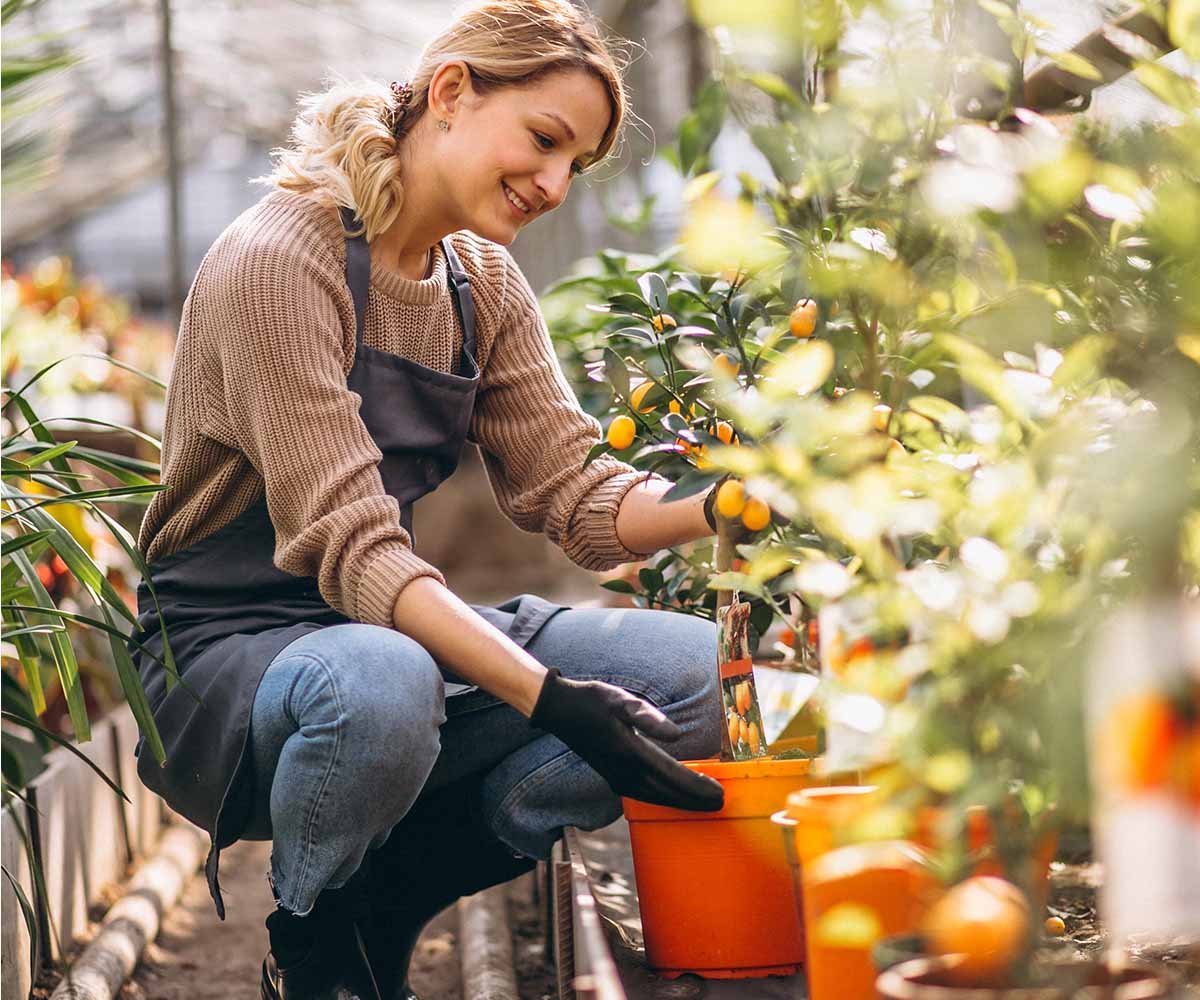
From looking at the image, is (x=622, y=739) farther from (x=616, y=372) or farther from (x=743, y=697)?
(x=616, y=372)

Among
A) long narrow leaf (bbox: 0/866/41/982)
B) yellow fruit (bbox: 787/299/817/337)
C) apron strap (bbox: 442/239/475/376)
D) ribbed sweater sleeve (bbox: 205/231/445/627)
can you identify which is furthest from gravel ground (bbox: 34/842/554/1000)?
yellow fruit (bbox: 787/299/817/337)

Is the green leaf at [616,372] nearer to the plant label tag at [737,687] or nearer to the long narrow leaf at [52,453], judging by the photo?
the plant label tag at [737,687]

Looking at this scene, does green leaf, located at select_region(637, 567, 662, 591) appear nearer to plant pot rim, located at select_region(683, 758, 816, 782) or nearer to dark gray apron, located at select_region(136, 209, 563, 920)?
dark gray apron, located at select_region(136, 209, 563, 920)

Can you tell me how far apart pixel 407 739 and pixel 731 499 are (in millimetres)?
403

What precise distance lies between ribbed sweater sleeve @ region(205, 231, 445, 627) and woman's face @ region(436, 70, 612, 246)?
0.64 ft

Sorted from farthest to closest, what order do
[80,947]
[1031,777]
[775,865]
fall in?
[80,947] < [775,865] < [1031,777]

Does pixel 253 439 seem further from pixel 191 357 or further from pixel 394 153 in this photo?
pixel 394 153

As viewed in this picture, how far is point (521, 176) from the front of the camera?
1.63 meters

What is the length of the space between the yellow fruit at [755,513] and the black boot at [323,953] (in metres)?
0.61

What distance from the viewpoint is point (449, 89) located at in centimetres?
167

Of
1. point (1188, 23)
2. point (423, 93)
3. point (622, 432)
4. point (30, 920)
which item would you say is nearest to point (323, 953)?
point (30, 920)

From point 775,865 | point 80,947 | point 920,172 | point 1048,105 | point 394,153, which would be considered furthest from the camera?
point 80,947

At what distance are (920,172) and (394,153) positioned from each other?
2.57 ft

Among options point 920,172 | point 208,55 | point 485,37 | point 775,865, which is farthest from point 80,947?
point 208,55
